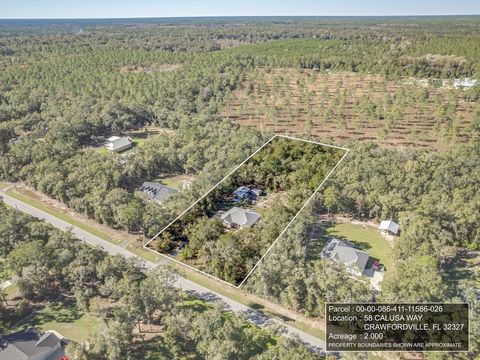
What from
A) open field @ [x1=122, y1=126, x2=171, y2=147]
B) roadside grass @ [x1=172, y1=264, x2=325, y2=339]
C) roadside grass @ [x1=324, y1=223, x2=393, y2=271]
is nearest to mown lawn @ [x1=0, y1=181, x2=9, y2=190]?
open field @ [x1=122, y1=126, x2=171, y2=147]

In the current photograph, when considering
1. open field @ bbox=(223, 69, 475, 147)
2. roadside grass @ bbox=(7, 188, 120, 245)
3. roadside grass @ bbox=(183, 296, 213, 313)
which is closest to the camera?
roadside grass @ bbox=(183, 296, 213, 313)

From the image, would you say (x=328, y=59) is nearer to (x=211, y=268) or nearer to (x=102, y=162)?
(x=102, y=162)

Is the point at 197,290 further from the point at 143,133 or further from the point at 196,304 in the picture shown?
the point at 143,133

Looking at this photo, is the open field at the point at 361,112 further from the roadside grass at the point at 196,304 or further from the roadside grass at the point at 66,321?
the roadside grass at the point at 66,321

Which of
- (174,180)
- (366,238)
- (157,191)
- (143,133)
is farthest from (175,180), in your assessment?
(366,238)

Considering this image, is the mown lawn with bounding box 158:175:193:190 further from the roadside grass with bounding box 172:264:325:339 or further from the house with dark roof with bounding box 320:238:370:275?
the house with dark roof with bounding box 320:238:370:275

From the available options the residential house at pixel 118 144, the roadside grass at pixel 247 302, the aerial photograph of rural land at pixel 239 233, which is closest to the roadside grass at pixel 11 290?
the aerial photograph of rural land at pixel 239 233
